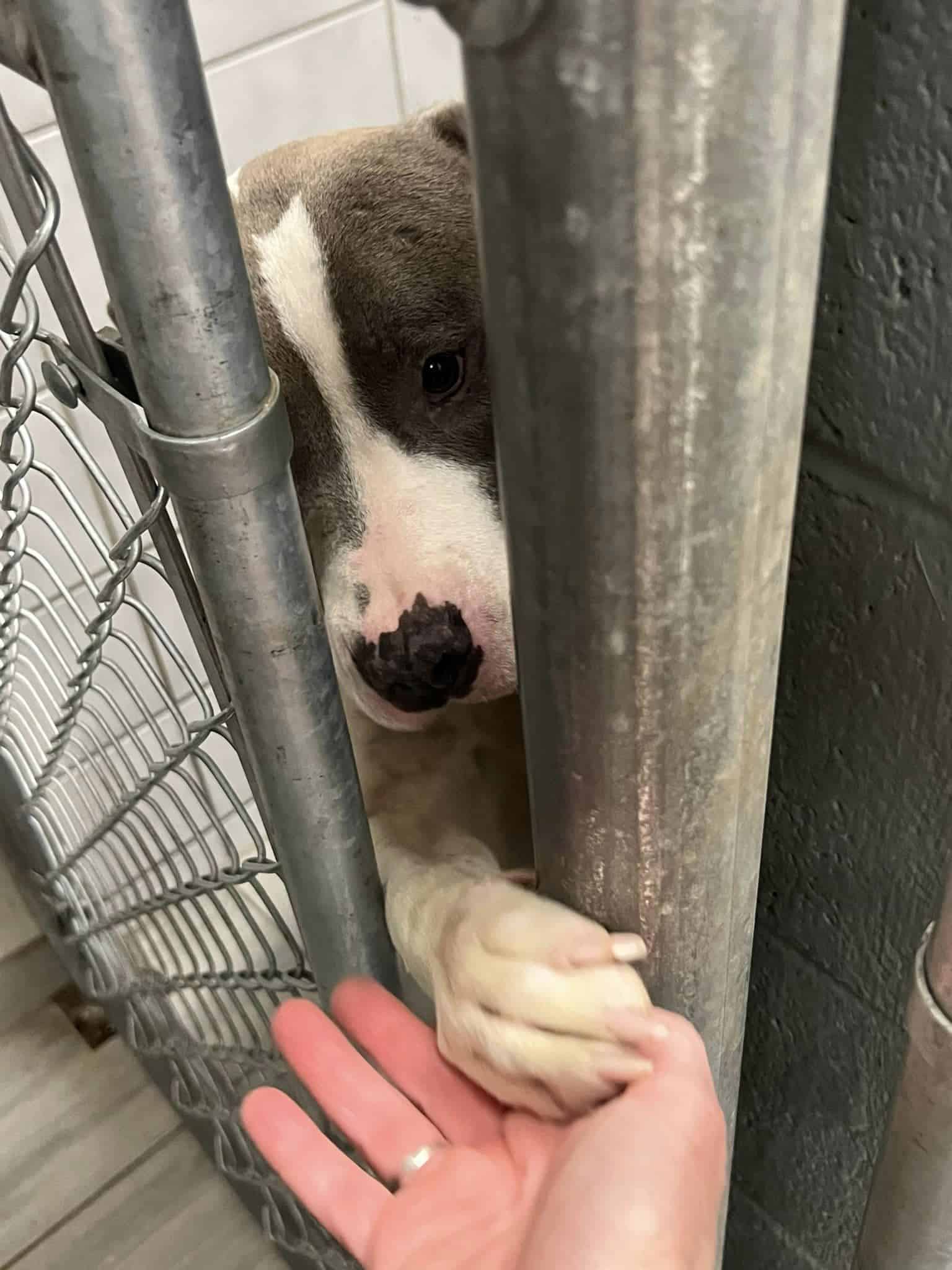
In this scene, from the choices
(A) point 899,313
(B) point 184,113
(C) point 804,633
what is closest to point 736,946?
(C) point 804,633

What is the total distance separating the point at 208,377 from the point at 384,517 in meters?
0.37

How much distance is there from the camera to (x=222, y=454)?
0.42 meters

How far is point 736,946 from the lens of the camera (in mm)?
500

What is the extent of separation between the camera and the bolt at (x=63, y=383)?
522 mm

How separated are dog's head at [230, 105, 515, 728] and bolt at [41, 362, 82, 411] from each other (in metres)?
0.26

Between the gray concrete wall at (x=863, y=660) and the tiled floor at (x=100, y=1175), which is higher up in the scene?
the gray concrete wall at (x=863, y=660)

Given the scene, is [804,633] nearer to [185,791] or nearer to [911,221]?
[911,221]

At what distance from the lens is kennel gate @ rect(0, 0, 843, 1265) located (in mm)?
250

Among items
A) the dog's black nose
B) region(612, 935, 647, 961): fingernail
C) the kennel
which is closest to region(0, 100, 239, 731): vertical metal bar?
the kennel

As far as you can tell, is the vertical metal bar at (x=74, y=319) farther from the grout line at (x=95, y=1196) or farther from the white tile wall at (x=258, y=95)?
the grout line at (x=95, y=1196)

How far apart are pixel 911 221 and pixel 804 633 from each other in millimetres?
203

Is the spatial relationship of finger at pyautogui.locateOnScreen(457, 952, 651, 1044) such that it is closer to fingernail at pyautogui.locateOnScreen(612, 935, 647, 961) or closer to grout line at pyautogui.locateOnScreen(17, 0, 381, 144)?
fingernail at pyautogui.locateOnScreen(612, 935, 647, 961)

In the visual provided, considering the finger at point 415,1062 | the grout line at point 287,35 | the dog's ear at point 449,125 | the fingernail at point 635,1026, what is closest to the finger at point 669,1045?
the fingernail at point 635,1026

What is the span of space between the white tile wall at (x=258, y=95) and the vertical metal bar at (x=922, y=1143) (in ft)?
3.35
